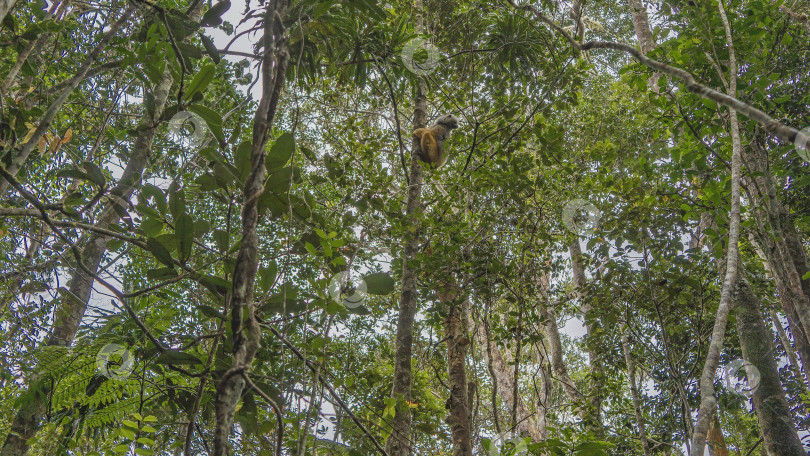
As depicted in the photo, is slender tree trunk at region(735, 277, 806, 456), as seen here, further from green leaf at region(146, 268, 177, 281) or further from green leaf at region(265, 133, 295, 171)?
green leaf at region(146, 268, 177, 281)

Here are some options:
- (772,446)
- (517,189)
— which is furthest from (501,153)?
(772,446)

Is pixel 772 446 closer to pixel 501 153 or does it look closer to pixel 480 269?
pixel 480 269

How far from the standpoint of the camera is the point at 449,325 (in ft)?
14.1

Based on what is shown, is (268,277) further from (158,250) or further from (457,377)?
(457,377)

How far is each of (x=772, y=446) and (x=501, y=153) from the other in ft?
9.50

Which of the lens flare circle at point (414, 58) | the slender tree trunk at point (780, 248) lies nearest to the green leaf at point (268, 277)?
the lens flare circle at point (414, 58)

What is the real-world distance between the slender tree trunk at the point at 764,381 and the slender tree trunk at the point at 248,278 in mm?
3555

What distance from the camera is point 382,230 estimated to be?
4.12 metres

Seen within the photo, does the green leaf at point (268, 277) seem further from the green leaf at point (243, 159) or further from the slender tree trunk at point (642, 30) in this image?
the slender tree trunk at point (642, 30)

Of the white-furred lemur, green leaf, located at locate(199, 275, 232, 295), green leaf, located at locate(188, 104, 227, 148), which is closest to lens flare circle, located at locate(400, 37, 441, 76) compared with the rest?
the white-furred lemur

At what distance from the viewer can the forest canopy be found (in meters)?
1.67

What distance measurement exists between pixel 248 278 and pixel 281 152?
650 mm

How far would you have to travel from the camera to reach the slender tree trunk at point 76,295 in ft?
8.18

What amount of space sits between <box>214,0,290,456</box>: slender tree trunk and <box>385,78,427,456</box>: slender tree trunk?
4.79ft
